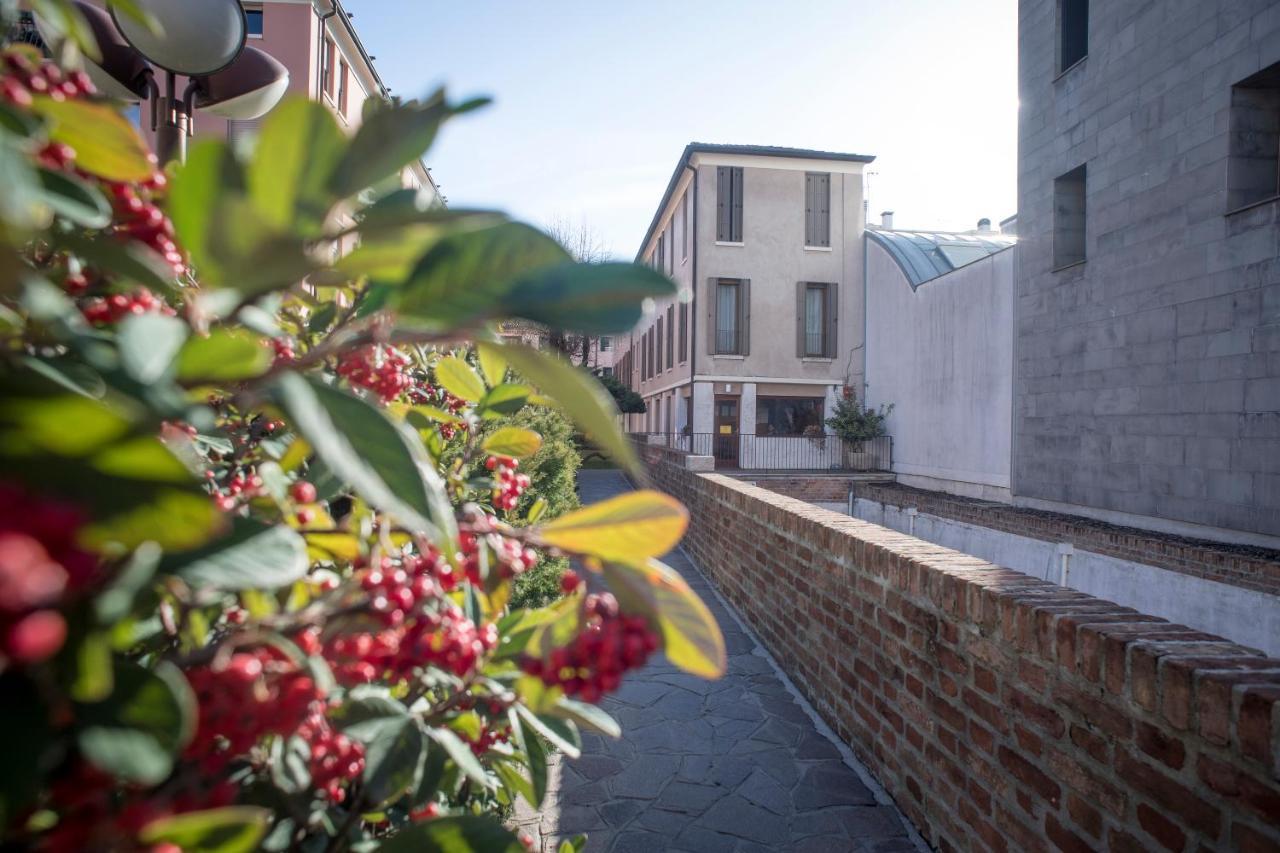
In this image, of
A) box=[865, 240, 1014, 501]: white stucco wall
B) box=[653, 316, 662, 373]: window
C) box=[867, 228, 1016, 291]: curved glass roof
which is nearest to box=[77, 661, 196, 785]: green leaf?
box=[865, 240, 1014, 501]: white stucco wall

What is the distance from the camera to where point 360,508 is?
0.96 meters

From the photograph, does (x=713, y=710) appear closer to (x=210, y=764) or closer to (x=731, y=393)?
(x=210, y=764)

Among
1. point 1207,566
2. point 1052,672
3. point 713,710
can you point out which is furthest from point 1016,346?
point 1052,672

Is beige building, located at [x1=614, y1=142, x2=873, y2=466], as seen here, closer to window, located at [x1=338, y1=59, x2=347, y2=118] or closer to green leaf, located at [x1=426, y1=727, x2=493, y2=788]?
window, located at [x1=338, y1=59, x2=347, y2=118]

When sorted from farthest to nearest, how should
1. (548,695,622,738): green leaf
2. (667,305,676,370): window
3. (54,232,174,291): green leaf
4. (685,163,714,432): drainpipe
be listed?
1. (667,305,676,370): window
2. (685,163,714,432): drainpipe
3. (548,695,622,738): green leaf
4. (54,232,174,291): green leaf

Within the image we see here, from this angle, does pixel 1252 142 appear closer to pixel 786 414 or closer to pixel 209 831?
pixel 209 831

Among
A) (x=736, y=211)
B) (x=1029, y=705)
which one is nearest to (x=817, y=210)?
(x=736, y=211)

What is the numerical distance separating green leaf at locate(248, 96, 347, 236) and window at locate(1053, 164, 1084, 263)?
39.6 ft

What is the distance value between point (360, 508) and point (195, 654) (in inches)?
14.1

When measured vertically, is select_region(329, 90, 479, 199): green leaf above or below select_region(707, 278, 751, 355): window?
below

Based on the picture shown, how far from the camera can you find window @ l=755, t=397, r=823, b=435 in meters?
19.2

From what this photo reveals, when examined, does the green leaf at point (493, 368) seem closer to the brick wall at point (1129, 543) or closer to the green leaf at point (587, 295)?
the green leaf at point (587, 295)

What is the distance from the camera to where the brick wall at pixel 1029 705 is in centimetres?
160

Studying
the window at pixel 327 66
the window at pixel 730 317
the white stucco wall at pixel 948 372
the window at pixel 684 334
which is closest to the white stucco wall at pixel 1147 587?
the white stucco wall at pixel 948 372
